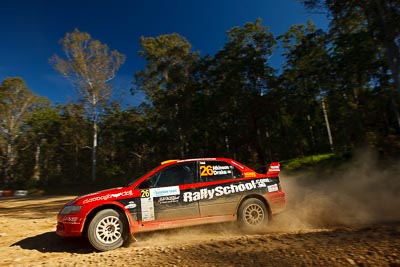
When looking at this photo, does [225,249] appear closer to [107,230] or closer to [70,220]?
[107,230]

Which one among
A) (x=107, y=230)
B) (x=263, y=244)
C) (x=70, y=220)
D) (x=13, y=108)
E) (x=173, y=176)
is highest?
(x=13, y=108)

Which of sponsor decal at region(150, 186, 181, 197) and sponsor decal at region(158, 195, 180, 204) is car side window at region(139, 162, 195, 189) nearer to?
sponsor decal at region(150, 186, 181, 197)

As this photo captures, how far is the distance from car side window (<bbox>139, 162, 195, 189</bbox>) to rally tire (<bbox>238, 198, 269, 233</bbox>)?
1.30 m

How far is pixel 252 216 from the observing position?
666 cm

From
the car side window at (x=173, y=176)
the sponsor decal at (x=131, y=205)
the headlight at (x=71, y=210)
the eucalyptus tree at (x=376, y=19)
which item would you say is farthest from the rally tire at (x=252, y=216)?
the eucalyptus tree at (x=376, y=19)

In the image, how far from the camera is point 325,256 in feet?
14.1

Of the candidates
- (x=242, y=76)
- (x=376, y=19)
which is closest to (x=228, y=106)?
(x=242, y=76)

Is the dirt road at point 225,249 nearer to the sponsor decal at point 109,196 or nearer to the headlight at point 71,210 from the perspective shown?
the headlight at point 71,210

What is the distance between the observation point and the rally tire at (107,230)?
18.6 ft

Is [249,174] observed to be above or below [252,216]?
above

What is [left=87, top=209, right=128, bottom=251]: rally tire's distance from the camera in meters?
5.68

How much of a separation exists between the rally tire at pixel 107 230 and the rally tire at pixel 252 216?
2.45 m

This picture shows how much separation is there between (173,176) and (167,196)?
463mm

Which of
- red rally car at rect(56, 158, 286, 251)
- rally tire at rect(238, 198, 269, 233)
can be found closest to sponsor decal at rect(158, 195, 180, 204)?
red rally car at rect(56, 158, 286, 251)
